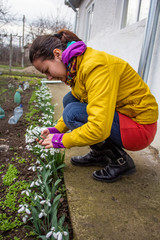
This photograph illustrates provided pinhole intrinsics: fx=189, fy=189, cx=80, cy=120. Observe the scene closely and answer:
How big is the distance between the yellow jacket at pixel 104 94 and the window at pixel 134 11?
6.42ft

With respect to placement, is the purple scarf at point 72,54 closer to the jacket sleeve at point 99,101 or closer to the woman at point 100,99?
the woman at point 100,99

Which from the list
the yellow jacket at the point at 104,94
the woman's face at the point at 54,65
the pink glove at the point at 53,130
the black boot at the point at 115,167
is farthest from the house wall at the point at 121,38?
the woman's face at the point at 54,65

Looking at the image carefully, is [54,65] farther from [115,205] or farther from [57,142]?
[115,205]

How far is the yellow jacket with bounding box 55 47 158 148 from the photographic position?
43.5 inches

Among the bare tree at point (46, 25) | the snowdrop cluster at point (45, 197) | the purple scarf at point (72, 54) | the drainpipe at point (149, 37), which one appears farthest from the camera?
the bare tree at point (46, 25)

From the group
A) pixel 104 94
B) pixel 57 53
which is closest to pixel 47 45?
pixel 57 53

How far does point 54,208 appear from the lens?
1.10m

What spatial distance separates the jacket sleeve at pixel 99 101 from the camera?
1099 millimetres

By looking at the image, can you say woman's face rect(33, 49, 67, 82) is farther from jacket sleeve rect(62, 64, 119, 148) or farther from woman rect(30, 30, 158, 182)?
jacket sleeve rect(62, 64, 119, 148)

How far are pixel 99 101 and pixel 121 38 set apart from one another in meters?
2.52

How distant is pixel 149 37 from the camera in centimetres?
209

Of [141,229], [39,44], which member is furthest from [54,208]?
[39,44]

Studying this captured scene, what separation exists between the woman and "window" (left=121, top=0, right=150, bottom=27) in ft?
6.48

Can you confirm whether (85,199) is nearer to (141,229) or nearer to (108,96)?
(141,229)
